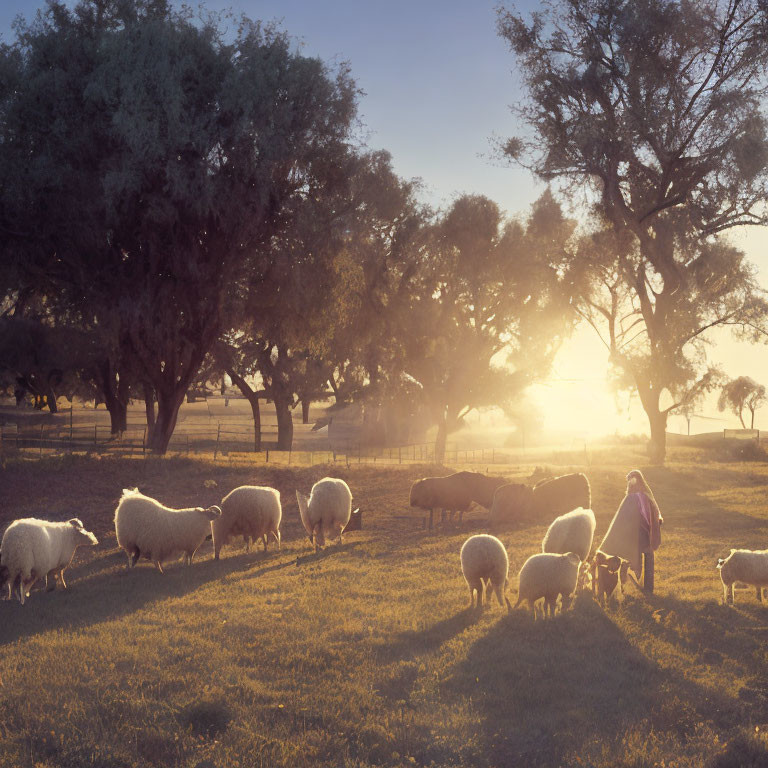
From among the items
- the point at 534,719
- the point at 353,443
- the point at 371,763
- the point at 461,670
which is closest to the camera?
the point at 371,763

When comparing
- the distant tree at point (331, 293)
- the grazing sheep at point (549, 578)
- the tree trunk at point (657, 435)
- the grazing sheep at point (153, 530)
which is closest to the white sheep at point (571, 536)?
the grazing sheep at point (549, 578)

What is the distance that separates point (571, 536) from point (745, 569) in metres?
2.41

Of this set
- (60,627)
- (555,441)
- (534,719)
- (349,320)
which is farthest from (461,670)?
(555,441)

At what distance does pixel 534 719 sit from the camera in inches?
251

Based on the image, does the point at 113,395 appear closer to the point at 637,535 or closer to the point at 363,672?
the point at 637,535

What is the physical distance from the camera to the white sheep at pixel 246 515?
45.4ft

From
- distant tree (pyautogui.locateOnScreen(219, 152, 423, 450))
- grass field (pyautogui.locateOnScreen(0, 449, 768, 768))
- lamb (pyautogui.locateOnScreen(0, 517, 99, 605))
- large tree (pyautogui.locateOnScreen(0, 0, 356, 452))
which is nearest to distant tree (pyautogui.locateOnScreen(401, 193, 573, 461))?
distant tree (pyautogui.locateOnScreen(219, 152, 423, 450))

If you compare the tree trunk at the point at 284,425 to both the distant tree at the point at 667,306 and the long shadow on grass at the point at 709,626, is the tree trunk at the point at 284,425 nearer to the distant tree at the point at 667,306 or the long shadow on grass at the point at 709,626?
the distant tree at the point at 667,306

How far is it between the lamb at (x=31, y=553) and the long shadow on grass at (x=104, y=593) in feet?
0.91

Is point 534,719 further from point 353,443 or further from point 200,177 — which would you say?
point 353,443

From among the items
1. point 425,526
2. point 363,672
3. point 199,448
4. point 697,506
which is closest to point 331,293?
point 425,526

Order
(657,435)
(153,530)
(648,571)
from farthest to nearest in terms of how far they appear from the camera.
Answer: (657,435)
(153,530)
(648,571)

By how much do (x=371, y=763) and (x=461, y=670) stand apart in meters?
2.05

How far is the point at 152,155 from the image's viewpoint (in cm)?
2125
